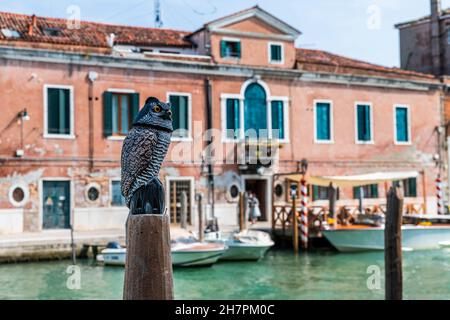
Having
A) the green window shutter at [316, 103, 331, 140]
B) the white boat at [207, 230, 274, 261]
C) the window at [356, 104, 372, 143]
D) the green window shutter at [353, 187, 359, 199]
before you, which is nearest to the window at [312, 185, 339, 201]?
the green window shutter at [353, 187, 359, 199]

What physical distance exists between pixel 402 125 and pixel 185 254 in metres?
11.2

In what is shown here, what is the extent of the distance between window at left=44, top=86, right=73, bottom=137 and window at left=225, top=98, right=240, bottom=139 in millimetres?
4586

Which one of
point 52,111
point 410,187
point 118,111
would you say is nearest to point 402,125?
point 410,187

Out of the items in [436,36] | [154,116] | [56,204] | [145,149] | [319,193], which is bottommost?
[56,204]

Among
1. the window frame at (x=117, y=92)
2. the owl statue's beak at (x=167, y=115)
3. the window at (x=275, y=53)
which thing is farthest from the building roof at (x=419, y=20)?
the owl statue's beak at (x=167, y=115)

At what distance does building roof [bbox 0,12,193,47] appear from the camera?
55.1 ft

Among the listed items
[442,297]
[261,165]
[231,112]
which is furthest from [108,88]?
[442,297]

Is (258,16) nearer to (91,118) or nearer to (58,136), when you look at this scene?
(91,118)

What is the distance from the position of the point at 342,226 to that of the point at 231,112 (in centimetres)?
470

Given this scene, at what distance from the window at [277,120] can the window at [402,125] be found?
4.63 meters

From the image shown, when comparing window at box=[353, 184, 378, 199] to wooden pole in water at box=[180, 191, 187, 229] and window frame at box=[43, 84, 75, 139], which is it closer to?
wooden pole in water at box=[180, 191, 187, 229]

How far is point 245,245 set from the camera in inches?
587

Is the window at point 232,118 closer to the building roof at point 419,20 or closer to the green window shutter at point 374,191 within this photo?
the green window shutter at point 374,191

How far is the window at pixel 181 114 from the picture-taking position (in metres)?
18.2
